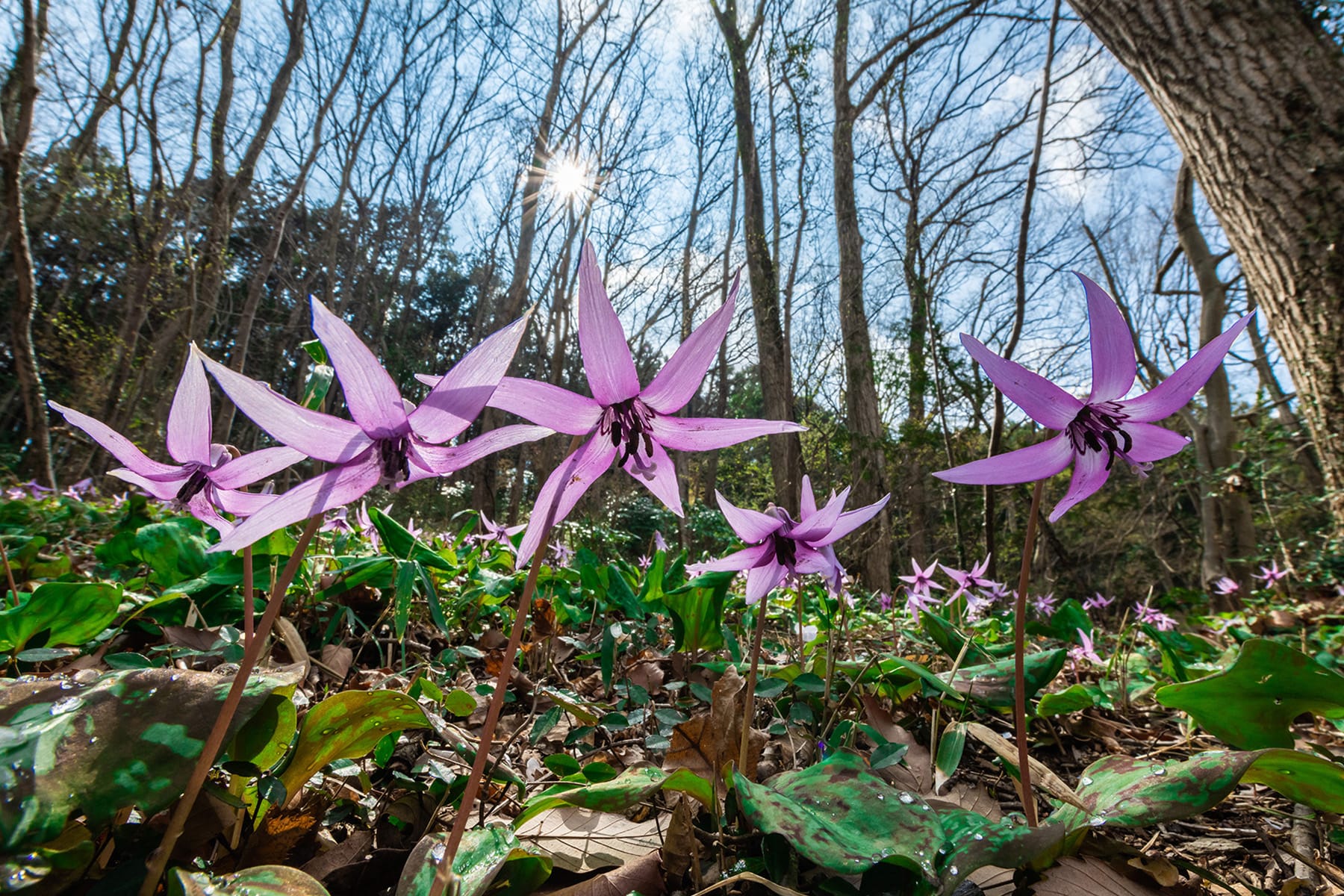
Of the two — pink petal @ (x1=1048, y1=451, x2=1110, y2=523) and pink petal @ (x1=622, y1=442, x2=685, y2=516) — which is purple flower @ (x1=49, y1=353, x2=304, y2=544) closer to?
pink petal @ (x1=622, y1=442, x2=685, y2=516)

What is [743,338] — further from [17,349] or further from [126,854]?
[126,854]

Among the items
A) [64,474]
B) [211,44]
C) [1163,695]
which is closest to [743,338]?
[211,44]

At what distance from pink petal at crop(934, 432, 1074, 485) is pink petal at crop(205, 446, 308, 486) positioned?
663 mm

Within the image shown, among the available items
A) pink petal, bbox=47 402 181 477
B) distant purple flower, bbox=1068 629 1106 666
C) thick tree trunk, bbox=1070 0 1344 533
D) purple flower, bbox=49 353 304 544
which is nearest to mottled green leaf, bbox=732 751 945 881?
purple flower, bbox=49 353 304 544

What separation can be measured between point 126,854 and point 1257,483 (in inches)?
298

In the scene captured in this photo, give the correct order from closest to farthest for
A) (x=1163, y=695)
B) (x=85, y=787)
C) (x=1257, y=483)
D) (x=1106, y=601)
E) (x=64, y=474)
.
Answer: (x=85, y=787) < (x=1163, y=695) < (x=1106, y=601) < (x=1257, y=483) < (x=64, y=474)

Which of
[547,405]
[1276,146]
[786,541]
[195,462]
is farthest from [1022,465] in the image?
[1276,146]

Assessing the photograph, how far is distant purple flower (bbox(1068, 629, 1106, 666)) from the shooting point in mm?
1692

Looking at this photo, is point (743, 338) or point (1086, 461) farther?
point (743, 338)

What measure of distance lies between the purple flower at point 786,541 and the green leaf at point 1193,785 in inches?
14.8

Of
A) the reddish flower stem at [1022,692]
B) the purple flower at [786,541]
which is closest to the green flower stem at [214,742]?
the purple flower at [786,541]

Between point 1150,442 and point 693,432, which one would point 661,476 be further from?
point 1150,442

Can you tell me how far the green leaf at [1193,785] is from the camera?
0.66 m

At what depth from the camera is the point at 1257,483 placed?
18.2 feet
